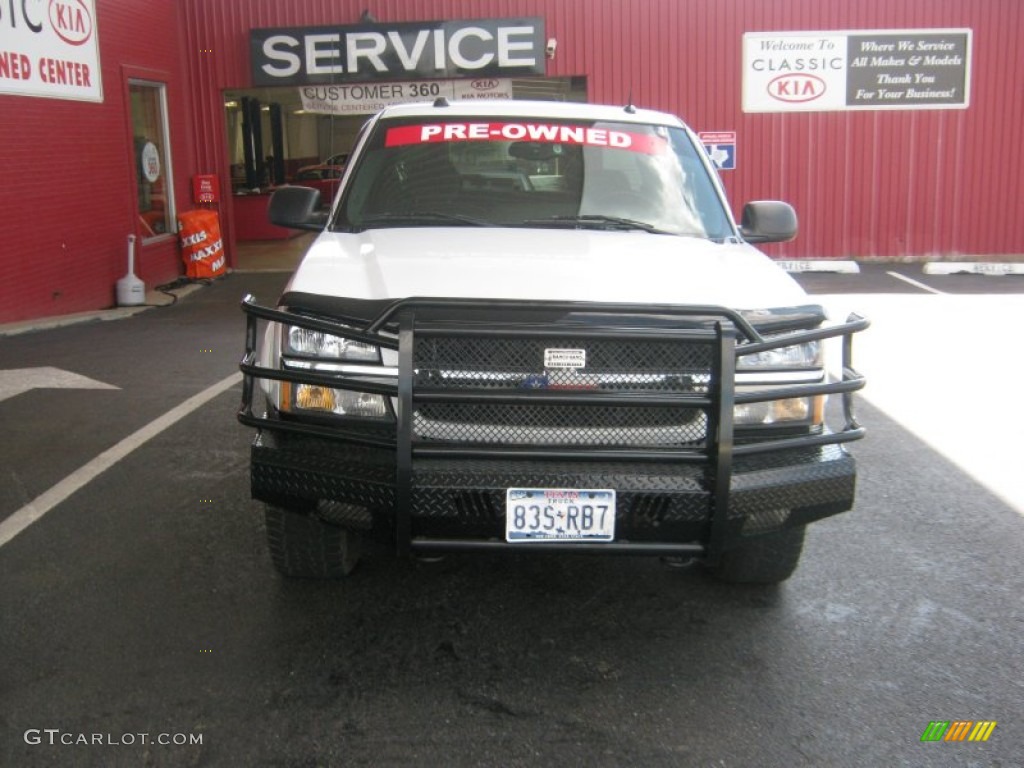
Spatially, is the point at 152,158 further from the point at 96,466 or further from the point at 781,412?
the point at 781,412

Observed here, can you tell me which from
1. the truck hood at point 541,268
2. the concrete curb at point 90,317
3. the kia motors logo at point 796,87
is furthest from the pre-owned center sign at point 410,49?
the truck hood at point 541,268

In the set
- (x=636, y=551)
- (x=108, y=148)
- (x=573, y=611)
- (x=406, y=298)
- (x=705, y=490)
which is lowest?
(x=573, y=611)

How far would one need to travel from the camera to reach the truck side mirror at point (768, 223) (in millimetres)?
4891

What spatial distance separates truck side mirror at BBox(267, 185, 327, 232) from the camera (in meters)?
4.92

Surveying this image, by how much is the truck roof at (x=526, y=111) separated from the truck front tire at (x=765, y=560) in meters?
2.31

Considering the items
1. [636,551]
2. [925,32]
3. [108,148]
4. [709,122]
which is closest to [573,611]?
[636,551]

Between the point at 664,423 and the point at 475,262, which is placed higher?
the point at 475,262

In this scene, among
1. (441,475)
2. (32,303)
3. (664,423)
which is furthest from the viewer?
(32,303)

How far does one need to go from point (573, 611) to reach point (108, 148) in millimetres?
10546

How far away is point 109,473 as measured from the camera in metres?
5.51

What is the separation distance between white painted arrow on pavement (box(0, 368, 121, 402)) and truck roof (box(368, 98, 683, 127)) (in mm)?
3737

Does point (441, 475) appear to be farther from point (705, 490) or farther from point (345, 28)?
point (345, 28)

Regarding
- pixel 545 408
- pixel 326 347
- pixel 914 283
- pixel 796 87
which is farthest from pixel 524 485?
pixel 796 87

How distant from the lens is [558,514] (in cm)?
312
